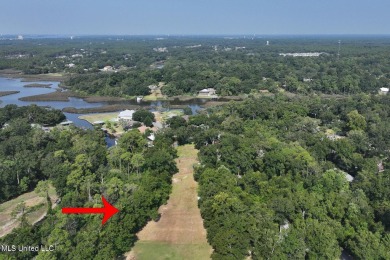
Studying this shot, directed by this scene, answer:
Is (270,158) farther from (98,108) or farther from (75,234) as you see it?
(98,108)

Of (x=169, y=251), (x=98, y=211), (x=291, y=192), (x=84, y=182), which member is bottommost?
(x=169, y=251)

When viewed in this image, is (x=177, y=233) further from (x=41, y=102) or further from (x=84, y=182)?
(x=41, y=102)

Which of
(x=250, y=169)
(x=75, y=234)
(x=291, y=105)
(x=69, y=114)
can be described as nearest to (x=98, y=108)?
(x=69, y=114)

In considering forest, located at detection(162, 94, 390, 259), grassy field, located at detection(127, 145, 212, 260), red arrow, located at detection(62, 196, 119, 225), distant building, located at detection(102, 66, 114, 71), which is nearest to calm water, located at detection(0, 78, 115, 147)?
grassy field, located at detection(127, 145, 212, 260)

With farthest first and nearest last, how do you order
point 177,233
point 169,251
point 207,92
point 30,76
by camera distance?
point 30,76 → point 207,92 → point 177,233 → point 169,251

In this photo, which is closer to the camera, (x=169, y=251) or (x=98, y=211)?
(x=169, y=251)

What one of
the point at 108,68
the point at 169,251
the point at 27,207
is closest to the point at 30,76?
the point at 108,68

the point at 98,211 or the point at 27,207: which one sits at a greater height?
the point at 98,211
